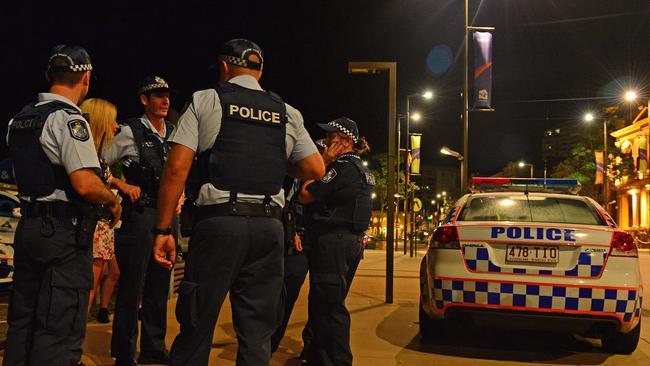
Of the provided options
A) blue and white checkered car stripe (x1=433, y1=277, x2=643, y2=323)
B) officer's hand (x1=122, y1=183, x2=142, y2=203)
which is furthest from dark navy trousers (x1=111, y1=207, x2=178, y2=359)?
blue and white checkered car stripe (x1=433, y1=277, x2=643, y2=323)

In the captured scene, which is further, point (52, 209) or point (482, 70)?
point (482, 70)

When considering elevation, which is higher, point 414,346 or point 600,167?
point 600,167

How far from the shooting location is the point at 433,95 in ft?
107

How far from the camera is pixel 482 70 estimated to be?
66.7 feet

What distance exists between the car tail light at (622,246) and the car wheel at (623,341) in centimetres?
68

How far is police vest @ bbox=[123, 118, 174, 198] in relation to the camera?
15.8 feet

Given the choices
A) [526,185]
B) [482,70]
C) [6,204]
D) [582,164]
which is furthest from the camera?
[582,164]

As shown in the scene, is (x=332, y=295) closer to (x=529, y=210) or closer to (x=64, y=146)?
(x=64, y=146)

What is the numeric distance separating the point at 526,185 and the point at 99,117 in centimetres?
436

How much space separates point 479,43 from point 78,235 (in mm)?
18394

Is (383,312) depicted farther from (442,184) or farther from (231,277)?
(442,184)

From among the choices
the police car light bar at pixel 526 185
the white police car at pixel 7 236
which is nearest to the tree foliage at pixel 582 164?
the police car light bar at pixel 526 185

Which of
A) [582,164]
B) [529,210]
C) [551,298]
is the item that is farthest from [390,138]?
[582,164]

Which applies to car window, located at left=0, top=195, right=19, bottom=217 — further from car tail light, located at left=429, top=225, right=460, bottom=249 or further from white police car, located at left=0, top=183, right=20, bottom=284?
car tail light, located at left=429, top=225, right=460, bottom=249
